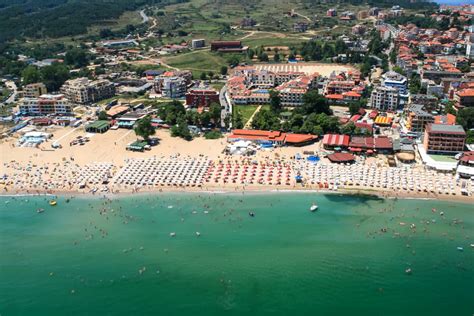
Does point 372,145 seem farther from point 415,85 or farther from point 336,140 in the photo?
point 415,85

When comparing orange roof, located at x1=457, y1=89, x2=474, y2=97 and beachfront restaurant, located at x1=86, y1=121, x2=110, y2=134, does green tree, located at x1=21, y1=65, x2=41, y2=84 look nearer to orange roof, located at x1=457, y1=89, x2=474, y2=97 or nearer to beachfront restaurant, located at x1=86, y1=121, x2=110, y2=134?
beachfront restaurant, located at x1=86, y1=121, x2=110, y2=134

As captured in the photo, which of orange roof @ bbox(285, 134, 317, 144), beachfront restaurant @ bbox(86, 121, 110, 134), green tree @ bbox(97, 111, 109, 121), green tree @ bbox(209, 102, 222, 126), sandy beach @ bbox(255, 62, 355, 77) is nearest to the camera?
orange roof @ bbox(285, 134, 317, 144)

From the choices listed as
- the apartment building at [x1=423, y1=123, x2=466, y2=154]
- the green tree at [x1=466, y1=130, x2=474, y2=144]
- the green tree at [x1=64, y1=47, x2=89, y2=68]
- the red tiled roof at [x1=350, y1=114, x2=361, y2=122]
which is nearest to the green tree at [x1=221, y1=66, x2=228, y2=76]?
the green tree at [x1=64, y1=47, x2=89, y2=68]

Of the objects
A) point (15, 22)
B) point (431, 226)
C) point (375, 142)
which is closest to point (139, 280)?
point (431, 226)

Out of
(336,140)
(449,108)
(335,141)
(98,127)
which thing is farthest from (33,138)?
(449,108)

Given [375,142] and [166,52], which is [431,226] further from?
[166,52]

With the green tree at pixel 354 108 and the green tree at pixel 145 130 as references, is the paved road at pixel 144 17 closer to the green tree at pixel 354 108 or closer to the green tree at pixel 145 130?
the green tree at pixel 145 130
